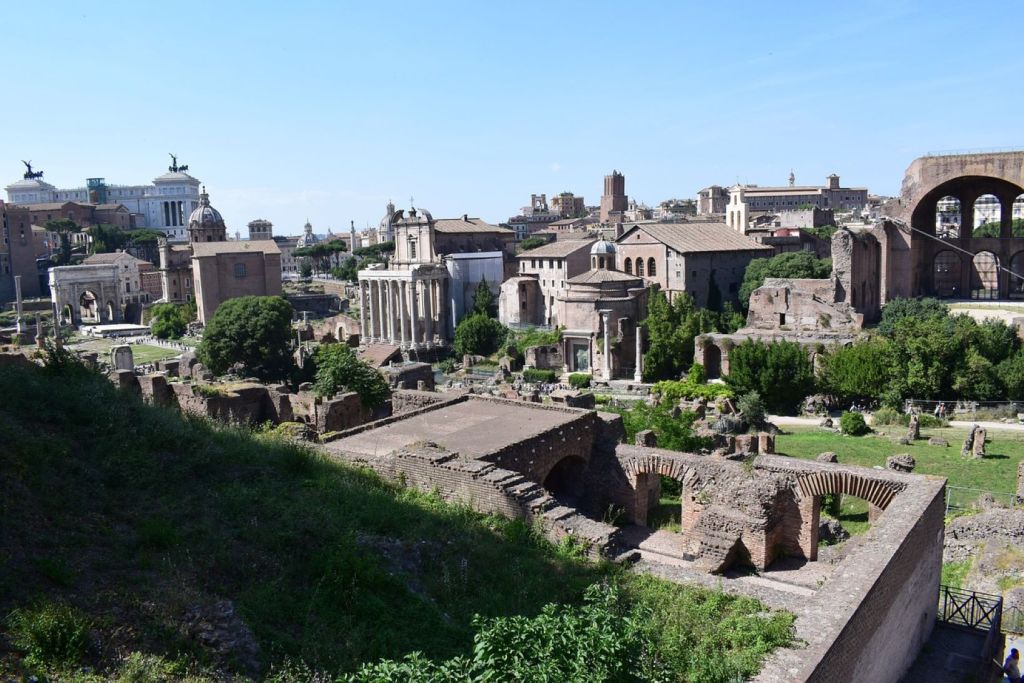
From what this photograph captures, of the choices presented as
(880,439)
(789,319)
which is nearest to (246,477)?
(880,439)

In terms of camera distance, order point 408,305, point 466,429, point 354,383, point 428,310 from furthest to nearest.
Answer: point 408,305 → point 428,310 → point 354,383 → point 466,429

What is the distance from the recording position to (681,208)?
143m

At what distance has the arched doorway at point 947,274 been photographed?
49.5 m

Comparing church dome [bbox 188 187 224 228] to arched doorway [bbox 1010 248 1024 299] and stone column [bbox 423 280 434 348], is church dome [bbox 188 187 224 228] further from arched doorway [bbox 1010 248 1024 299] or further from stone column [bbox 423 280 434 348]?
arched doorway [bbox 1010 248 1024 299]

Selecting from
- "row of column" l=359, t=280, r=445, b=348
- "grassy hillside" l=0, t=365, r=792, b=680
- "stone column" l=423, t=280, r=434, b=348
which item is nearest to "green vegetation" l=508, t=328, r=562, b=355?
"row of column" l=359, t=280, r=445, b=348

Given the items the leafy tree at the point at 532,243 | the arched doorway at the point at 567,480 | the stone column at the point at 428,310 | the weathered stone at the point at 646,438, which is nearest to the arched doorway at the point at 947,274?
the stone column at the point at 428,310

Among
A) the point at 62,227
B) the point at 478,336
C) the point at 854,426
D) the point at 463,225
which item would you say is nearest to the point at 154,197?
the point at 62,227

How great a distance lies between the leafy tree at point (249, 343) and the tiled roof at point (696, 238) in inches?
878

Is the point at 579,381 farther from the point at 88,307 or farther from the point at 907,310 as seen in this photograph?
the point at 88,307

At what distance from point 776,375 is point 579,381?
36.4ft

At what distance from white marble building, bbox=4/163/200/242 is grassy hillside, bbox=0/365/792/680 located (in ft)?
446

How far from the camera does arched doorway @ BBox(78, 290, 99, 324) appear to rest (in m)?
82.4

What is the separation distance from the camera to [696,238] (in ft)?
173

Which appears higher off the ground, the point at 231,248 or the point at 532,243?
the point at 532,243
